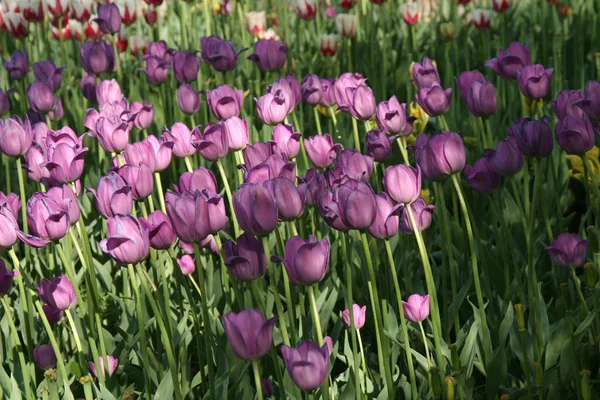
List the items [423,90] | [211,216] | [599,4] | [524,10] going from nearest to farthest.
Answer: [211,216]
[423,90]
[599,4]
[524,10]

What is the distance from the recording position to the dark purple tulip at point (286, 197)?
4.76ft

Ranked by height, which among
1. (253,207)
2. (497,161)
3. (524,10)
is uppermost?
(253,207)

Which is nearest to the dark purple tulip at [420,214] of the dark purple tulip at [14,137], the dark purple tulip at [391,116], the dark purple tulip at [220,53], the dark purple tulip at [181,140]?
the dark purple tulip at [391,116]

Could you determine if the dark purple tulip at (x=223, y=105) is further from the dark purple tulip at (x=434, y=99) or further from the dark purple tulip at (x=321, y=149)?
the dark purple tulip at (x=434, y=99)

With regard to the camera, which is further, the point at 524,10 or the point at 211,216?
the point at 524,10

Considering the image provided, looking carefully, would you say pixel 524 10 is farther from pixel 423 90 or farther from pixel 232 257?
pixel 232 257

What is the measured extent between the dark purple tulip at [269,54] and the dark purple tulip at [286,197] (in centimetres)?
140

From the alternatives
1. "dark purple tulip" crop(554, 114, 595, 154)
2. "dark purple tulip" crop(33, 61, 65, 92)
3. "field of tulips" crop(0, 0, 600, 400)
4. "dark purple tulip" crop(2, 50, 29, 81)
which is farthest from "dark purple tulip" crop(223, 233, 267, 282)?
"dark purple tulip" crop(2, 50, 29, 81)

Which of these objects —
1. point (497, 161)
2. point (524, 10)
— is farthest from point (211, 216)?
point (524, 10)

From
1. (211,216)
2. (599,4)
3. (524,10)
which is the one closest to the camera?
(211,216)

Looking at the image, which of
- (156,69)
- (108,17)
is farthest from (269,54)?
(108,17)

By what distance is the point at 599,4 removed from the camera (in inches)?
179

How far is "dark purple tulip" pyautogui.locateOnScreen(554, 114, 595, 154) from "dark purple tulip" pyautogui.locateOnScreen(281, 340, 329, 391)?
32.4 inches

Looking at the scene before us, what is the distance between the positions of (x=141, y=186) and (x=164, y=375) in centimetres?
40
